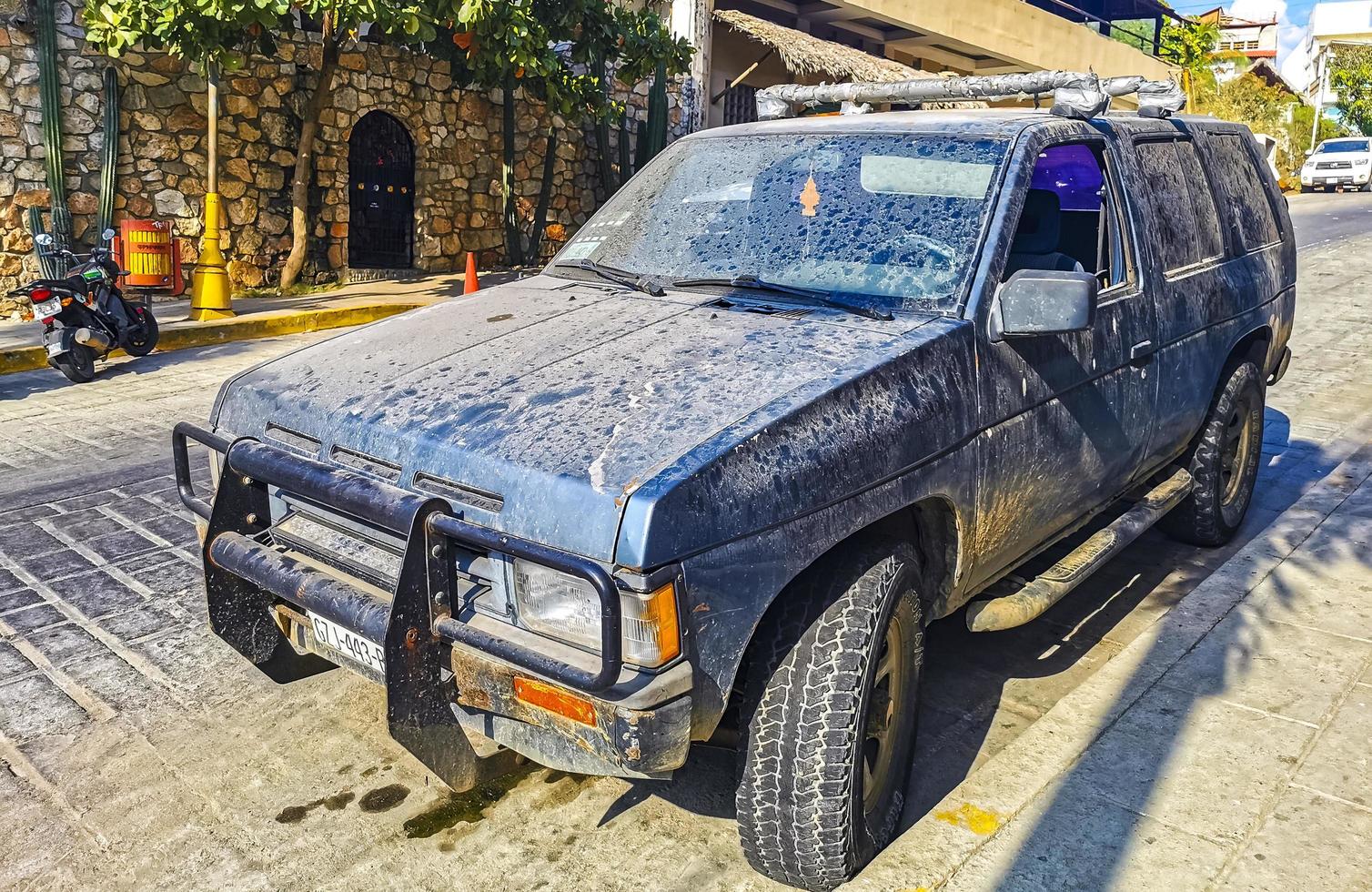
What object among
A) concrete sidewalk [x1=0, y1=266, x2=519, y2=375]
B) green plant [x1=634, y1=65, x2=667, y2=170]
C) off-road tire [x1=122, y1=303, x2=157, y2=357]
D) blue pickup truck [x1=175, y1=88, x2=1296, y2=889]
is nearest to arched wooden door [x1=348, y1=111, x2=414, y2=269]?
concrete sidewalk [x1=0, y1=266, x2=519, y2=375]

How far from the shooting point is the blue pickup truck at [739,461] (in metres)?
2.64

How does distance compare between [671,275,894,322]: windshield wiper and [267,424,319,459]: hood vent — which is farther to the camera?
[671,275,894,322]: windshield wiper

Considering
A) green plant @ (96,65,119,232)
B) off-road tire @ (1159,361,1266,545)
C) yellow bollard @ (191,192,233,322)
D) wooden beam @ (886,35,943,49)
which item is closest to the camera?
off-road tire @ (1159,361,1266,545)

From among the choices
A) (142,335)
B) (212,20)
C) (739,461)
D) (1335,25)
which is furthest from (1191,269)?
(1335,25)

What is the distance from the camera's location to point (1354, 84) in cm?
5475

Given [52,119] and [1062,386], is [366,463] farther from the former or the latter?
[52,119]

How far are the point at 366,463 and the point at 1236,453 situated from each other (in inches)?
174

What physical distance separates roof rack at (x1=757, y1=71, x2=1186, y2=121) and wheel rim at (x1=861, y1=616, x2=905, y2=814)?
7.26 ft

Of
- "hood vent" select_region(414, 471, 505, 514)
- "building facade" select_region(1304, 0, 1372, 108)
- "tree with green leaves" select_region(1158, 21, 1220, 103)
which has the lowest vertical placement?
"hood vent" select_region(414, 471, 505, 514)

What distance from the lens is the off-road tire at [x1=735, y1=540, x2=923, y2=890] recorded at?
279 cm

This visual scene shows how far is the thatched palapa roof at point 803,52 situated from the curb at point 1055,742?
1368 cm

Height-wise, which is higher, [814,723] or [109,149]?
[109,149]

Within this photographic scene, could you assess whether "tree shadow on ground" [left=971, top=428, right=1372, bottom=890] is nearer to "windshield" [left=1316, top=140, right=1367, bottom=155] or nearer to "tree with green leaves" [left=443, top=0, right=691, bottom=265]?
"tree with green leaves" [left=443, top=0, right=691, bottom=265]

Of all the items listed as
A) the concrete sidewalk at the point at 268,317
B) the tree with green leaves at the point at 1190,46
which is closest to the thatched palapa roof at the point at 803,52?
the concrete sidewalk at the point at 268,317
